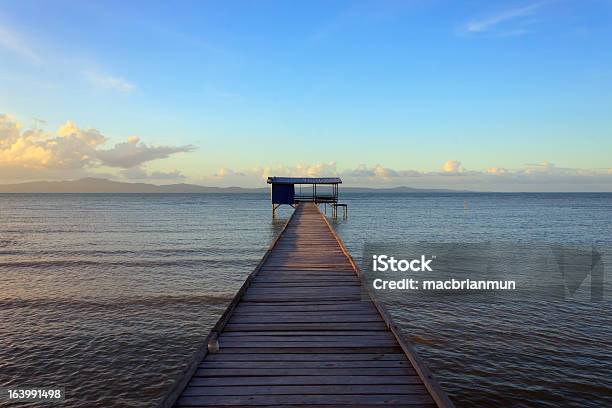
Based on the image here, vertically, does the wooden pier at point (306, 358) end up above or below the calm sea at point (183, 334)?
above

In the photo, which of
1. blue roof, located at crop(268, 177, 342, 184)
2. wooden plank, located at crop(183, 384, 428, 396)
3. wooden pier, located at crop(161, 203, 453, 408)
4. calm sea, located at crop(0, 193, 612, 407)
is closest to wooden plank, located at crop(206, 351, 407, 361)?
wooden pier, located at crop(161, 203, 453, 408)

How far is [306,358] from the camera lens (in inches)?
208

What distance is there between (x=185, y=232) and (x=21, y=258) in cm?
1362

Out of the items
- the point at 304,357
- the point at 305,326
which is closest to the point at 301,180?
the point at 305,326

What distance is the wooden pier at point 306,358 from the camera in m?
4.26

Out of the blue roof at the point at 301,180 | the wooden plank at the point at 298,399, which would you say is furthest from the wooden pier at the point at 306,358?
the blue roof at the point at 301,180

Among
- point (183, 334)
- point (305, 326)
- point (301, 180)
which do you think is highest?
point (301, 180)

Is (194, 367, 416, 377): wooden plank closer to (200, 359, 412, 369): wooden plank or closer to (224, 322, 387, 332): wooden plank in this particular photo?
(200, 359, 412, 369): wooden plank

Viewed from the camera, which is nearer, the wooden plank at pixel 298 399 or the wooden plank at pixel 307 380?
the wooden plank at pixel 298 399

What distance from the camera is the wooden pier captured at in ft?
14.0

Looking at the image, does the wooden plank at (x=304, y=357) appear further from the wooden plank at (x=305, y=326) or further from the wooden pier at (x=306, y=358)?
the wooden plank at (x=305, y=326)

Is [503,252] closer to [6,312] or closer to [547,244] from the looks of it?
[547,244]

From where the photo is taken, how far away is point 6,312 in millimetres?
12578

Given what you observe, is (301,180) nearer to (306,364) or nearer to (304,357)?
(304,357)
